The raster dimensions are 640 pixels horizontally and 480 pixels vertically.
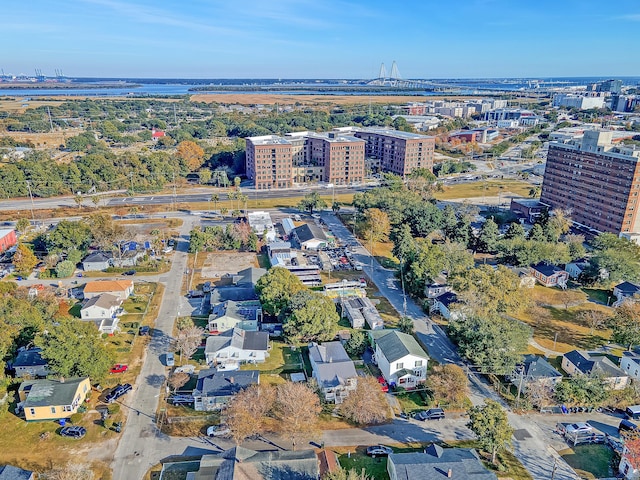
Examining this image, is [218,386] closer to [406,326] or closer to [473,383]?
[406,326]

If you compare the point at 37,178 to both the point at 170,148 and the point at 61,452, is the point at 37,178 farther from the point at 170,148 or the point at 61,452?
the point at 61,452

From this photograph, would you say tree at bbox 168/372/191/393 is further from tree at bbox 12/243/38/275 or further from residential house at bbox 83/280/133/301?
tree at bbox 12/243/38/275

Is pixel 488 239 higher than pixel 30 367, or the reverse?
pixel 488 239

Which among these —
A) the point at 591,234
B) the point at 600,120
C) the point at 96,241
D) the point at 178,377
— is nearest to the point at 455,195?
the point at 591,234

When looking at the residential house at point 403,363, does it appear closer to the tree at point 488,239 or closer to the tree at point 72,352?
the tree at point 72,352

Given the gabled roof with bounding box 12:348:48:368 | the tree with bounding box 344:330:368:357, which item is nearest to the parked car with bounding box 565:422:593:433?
the tree with bounding box 344:330:368:357

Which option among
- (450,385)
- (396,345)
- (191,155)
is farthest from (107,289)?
(191,155)

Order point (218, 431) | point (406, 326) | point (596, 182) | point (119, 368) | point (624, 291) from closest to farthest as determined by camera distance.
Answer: point (218, 431), point (119, 368), point (406, 326), point (624, 291), point (596, 182)
